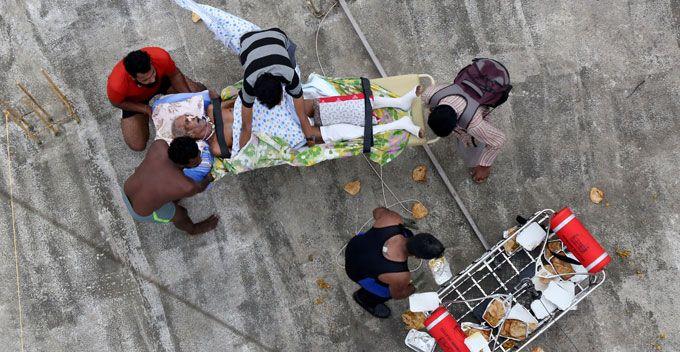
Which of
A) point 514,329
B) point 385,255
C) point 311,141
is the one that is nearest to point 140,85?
point 311,141

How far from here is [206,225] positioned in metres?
4.34

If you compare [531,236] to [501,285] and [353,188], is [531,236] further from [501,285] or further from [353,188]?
[353,188]

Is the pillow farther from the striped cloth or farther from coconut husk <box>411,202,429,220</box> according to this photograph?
coconut husk <box>411,202,429,220</box>

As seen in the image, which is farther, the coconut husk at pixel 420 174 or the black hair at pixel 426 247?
the coconut husk at pixel 420 174

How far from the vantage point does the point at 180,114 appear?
3.78m

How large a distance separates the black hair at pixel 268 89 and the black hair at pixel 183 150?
0.57m

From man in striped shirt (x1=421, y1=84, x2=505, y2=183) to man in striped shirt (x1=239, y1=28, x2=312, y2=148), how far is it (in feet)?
3.37

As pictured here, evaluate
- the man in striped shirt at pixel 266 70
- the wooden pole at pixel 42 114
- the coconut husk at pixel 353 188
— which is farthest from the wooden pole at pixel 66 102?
the coconut husk at pixel 353 188

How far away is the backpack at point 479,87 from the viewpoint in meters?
3.52

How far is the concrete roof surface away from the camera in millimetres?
Result: 4320

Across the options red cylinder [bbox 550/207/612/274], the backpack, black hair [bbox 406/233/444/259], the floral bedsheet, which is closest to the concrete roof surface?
the floral bedsheet

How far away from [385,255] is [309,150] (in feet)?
3.36

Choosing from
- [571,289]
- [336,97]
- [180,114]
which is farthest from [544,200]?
[180,114]

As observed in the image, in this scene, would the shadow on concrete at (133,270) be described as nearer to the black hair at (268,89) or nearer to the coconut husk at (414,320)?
the coconut husk at (414,320)
